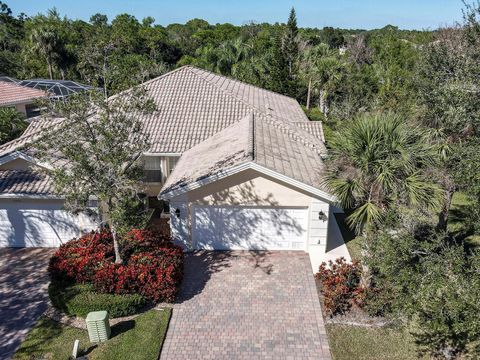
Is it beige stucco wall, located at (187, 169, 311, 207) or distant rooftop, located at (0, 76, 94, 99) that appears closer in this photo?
beige stucco wall, located at (187, 169, 311, 207)

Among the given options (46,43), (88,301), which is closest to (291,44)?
(46,43)

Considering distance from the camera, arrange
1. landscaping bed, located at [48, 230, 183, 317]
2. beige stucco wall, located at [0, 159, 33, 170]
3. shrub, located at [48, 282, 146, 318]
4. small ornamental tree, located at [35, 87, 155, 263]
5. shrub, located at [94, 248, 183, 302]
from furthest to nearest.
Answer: beige stucco wall, located at [0, 159, 33, 170] → shrub, located at [94, 248, 183, 302] → landscaping bed, located at [48, 230, 183, 317] → shrub, located at [48, 282, 146, 318] → small ornamental tree, located at [35, 87, 155, 263]

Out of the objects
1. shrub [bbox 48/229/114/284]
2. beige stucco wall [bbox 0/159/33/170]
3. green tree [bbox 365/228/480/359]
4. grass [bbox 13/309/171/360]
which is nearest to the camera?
green tree [bbox 365/228/480/359]

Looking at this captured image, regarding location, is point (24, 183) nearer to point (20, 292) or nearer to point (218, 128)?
point (20, 292)

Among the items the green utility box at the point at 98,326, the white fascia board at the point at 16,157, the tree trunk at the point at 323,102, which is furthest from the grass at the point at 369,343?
the tree trunk at the point at 323,102

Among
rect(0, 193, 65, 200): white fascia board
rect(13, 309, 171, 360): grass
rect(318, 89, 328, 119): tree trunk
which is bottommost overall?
rect(13, 309, 171, 360): grass

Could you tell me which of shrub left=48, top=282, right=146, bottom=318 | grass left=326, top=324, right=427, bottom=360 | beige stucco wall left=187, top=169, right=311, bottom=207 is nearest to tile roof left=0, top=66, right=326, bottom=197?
beige stucco wall left=187, top=169, right=311, bottom=207

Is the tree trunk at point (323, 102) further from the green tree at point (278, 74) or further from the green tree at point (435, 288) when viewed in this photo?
the green tree at point (435, 288)

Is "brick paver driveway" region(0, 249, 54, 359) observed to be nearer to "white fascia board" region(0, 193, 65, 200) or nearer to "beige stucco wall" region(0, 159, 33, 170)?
"white fascia board" region(0, 193, 65, 200)
